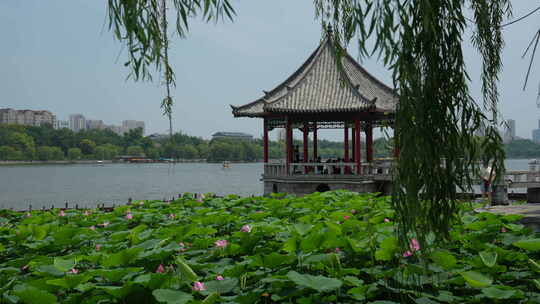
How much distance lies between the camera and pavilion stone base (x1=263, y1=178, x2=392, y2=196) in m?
11.6

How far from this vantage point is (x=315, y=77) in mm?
13516

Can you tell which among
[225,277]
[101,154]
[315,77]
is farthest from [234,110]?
[101,154]

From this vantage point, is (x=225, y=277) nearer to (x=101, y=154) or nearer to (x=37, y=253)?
(x=37, y=253)

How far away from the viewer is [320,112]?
1191 cm

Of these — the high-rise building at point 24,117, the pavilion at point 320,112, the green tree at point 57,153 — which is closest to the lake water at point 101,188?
the pavilion at point 320,112

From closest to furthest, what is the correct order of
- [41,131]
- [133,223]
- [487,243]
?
[487,243], [133,223], [41,131]

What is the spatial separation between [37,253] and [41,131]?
261ft

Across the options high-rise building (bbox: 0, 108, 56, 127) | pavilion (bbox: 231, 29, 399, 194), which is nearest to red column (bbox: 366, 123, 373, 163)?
pavilion (bbox: 231, 29, 399, 194)

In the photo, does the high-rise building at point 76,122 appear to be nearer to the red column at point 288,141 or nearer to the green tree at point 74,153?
the green tree at point 74,153

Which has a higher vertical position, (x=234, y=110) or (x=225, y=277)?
(x=234, y=110)

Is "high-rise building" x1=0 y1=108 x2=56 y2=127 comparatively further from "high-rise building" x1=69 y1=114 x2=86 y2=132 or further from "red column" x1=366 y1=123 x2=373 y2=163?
"red column" x1=366 y1=123 x2=373 y2=163

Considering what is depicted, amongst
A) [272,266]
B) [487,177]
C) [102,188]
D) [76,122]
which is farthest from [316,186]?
[76,122]

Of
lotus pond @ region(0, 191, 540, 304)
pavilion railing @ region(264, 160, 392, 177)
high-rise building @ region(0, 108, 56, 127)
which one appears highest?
high-rise building @ region(0, 108, 56, 127)

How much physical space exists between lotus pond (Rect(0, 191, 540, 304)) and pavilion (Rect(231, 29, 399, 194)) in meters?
7.98
